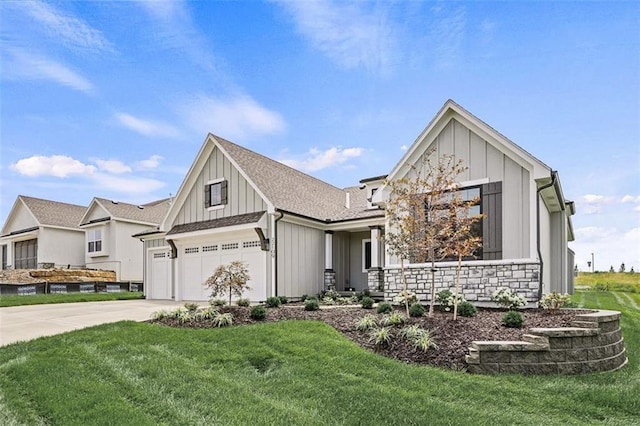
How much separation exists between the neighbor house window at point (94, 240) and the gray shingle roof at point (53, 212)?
2444 millimetres

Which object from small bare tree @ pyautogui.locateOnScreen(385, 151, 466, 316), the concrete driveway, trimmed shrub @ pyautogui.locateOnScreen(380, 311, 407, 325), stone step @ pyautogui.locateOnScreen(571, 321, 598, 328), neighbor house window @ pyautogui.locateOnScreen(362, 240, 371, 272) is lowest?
the concrete driveway

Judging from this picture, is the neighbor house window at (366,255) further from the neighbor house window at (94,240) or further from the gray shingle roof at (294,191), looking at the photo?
the neighbor house window at (94,240)

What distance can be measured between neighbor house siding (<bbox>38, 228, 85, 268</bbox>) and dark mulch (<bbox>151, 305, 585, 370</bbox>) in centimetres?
2483

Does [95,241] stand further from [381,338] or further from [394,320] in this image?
[381,338]

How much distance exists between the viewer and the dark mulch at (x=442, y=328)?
648 centimetres

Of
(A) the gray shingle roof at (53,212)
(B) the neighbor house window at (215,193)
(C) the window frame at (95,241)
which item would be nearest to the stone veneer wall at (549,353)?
(B) the neighbor house window at (215,193)

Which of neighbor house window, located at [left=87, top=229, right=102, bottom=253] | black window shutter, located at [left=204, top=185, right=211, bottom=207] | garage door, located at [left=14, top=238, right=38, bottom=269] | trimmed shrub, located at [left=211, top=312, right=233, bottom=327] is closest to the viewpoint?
trimmed shrub, located at [left=211, top=312, right=233, bottom=327]

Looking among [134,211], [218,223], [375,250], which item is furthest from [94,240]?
[375,250]

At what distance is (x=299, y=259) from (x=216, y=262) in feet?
11.0

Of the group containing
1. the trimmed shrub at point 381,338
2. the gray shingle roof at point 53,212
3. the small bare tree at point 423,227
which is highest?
the gray shingle roof at point 53,212

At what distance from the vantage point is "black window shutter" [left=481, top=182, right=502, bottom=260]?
1097 centimetres

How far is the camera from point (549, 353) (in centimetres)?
629

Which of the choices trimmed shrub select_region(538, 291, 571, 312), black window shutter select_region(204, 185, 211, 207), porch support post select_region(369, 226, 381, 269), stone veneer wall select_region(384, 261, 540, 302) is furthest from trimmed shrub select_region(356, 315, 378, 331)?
black window shutter select_region(204, 185, 211, 207)

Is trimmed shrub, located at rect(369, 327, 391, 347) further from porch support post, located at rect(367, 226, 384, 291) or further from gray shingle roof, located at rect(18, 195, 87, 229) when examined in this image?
gray shingle roof, located at rect(18, 195, 87, 229)
